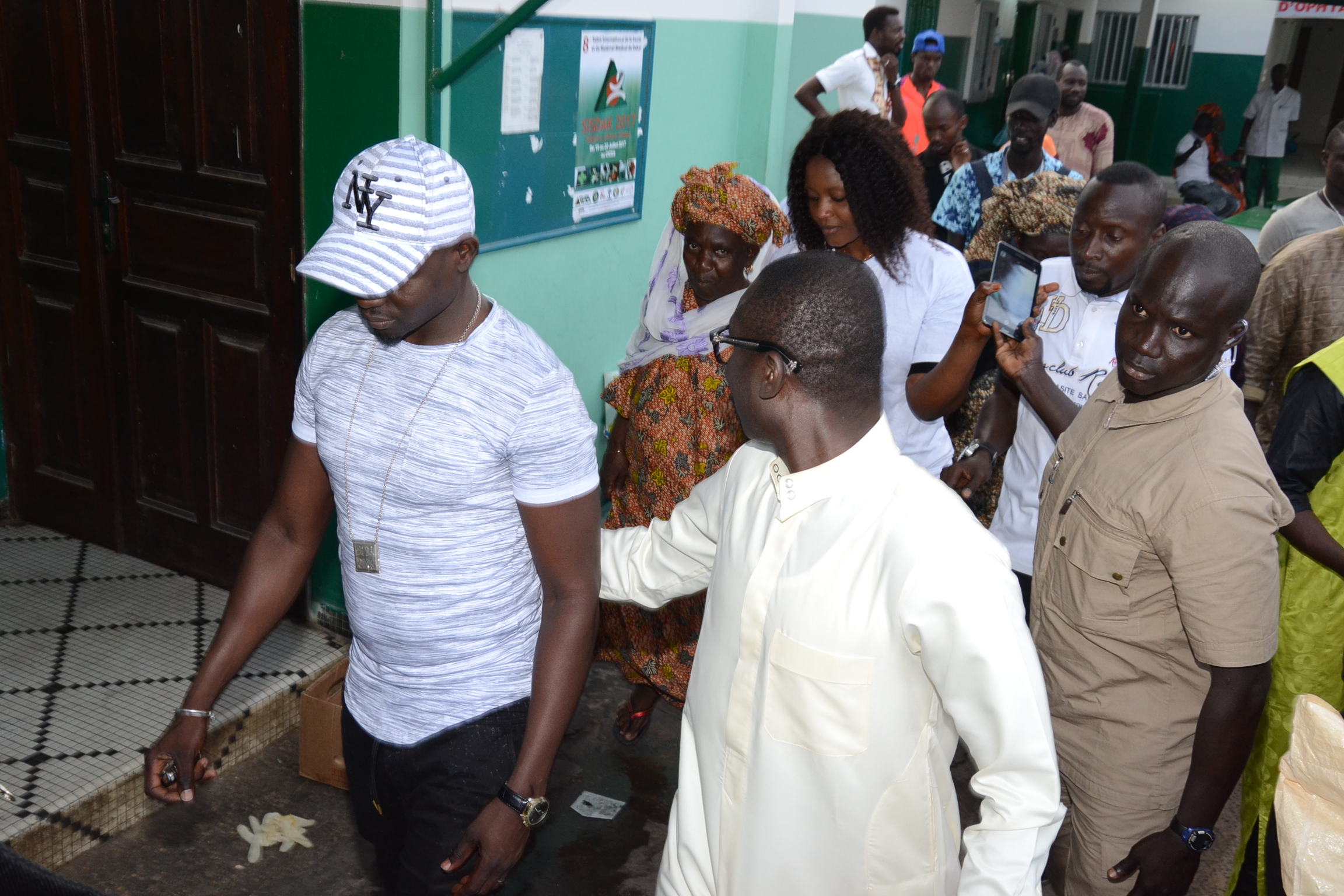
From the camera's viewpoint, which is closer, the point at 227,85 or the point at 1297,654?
the point at 1297,654

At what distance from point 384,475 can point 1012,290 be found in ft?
5.32

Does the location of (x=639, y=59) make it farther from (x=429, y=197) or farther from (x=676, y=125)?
(x=429, y=197)

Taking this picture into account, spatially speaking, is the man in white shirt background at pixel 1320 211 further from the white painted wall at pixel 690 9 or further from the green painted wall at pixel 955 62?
the green painted wall at pixel 955 62

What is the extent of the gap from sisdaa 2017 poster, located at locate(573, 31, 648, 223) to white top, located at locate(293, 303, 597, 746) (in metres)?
2.64

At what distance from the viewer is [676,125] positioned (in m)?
5.26

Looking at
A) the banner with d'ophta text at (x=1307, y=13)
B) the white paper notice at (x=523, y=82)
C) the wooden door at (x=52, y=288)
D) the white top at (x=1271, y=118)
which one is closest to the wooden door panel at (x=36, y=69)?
the wooden door at (x=52, y=288)

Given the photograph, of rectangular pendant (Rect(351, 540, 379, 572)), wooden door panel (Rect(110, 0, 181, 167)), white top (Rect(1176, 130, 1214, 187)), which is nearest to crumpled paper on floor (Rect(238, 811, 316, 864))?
rectangular pendant (Rect(351, 540, 379, 572))

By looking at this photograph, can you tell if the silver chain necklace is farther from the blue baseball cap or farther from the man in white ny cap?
the blue baseball cap

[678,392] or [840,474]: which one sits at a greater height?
[840,474]

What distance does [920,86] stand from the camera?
8.03 metres

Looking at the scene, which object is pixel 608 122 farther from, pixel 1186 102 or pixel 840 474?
pixel 1186 102

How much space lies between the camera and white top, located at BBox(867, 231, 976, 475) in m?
3.18

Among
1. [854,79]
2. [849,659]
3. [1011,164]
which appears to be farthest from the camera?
[854,79]

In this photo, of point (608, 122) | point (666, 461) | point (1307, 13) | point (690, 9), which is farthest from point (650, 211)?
point (1307, 13)
